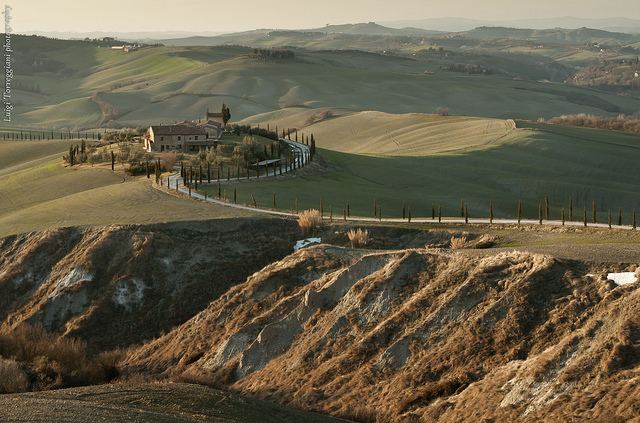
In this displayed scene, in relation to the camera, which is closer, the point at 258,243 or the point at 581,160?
the point at 258,243

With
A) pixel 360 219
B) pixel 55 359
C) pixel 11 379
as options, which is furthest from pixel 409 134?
pixel 11 379

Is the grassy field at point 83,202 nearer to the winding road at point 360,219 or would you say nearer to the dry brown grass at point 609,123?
the winding road at point 360,219

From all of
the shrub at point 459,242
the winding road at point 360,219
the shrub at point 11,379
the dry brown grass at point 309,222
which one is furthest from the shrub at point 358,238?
the shrub at point 11,379

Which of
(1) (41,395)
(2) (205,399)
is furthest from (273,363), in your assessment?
(1) (41,395)

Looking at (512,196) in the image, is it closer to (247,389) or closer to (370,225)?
(370,225)

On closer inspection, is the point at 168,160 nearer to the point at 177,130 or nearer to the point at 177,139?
the point at 177,139

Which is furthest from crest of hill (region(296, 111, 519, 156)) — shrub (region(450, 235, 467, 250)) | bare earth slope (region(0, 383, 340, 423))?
bare earth slope (region(0, 383, 340, 423))
